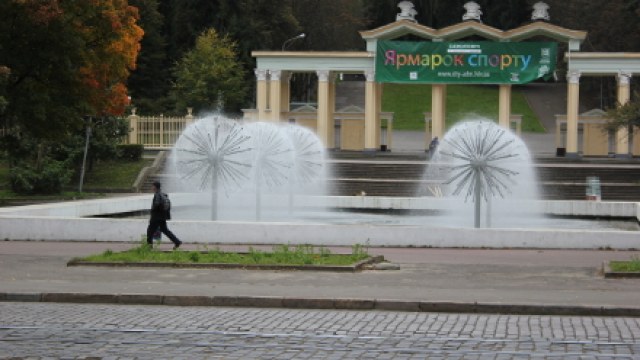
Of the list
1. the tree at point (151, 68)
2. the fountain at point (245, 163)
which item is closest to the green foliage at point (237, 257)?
the fountain at point (245, 163)

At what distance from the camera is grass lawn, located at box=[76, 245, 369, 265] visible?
64.8 ft

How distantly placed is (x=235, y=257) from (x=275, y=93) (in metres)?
41.6

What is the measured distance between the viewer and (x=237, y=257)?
20.5m

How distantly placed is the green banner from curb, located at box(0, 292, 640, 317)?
43986mm

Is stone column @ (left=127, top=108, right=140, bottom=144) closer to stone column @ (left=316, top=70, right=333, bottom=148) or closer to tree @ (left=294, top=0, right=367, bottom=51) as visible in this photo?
stone column @ (left=316, top=70, right=333, bottom=148)

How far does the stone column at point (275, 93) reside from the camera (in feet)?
202

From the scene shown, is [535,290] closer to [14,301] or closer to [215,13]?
[14,301]

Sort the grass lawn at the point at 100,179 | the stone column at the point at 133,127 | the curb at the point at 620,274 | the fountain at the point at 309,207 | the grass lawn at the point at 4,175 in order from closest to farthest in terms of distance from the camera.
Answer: the curb at the point at 620,274
the fountain at the point at 309,207
the grass lawn at the point at 100,179
the grass lawn at the point at 4,175
the stone column at the point at 133,127

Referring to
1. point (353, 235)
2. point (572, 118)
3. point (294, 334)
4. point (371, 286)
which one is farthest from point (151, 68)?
point (294, 334)

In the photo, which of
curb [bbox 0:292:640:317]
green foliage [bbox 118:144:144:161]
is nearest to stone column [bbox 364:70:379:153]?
green foliage [bbox 118:144:144:161]

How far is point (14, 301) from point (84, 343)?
4656 millimetres

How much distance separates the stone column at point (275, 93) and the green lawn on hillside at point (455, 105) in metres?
31.7

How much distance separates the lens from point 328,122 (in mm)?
62188

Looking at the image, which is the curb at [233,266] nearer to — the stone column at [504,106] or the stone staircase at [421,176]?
the stone staircase at [421,176]
